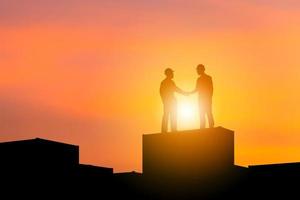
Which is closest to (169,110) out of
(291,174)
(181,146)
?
(181,146)

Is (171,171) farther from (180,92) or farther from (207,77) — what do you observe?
(207,77)

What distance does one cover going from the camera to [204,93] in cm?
2312

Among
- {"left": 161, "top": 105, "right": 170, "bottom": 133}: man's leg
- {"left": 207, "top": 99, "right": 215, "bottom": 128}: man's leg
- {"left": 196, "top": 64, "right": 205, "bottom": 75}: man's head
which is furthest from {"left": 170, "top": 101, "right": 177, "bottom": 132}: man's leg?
{"left": 196, "top": 64, "right": 205, "bottom": 75}: man's head

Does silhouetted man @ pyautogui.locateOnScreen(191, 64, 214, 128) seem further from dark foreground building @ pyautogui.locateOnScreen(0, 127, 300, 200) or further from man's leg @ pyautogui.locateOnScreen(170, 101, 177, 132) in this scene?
man's leg @ pyautogui.locateOnScreen(170, 101, 177, 132)

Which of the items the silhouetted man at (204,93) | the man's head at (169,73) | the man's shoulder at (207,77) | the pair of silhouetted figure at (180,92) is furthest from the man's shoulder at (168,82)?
the man's shoulder at (207,77)

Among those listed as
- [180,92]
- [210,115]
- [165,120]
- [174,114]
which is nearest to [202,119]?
[210,115]

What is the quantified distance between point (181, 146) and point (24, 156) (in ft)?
19.0

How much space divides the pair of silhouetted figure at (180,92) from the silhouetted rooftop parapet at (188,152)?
369mm

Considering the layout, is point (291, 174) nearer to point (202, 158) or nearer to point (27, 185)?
point (202, 158)

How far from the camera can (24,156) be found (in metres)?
25.8

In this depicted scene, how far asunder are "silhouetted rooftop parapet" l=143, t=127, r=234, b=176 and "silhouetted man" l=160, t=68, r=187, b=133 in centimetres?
38

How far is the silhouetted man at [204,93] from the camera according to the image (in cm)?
2303

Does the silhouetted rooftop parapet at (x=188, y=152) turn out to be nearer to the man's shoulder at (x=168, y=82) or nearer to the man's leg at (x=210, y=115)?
the man's leg at (x=210, y=115)

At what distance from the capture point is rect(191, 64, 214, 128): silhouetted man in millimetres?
23031
